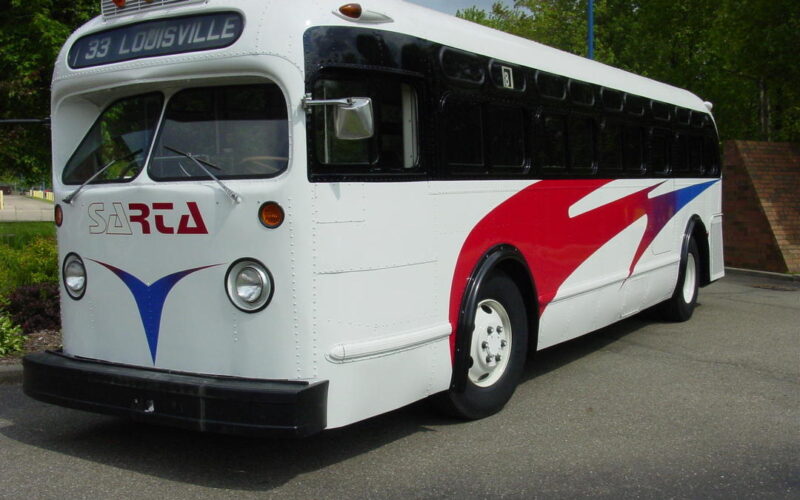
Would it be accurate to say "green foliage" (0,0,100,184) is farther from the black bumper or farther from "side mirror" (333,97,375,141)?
"side mirror" (333,97,375,141)

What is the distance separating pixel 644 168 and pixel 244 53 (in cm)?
519

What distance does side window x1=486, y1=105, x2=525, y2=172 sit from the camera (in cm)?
582

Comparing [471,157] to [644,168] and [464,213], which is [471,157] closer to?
[464,213]

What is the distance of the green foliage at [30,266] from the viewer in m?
9.02

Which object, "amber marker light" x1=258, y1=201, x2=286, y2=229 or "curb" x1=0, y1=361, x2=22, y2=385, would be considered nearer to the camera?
"amber marker light" x1=258, y1=201, x2=286, y2=229

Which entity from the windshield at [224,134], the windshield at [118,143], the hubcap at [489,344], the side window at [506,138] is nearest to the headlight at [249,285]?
the windshield at [224,134]

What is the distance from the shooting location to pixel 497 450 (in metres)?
5.13

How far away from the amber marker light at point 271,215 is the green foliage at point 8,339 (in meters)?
4.01

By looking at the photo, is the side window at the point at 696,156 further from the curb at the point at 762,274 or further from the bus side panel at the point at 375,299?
the bus side panel at the point at 375,299

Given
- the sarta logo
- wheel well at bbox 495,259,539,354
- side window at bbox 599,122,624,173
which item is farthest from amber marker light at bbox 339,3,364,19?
side window at bbox 599,122,624,173

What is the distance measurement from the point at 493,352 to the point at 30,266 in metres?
5.77

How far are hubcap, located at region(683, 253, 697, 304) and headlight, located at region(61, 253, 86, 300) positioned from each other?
7.10m

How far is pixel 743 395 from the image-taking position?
648 centimetres

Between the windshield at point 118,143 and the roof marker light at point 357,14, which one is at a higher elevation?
the roof marker light at point 357,14
